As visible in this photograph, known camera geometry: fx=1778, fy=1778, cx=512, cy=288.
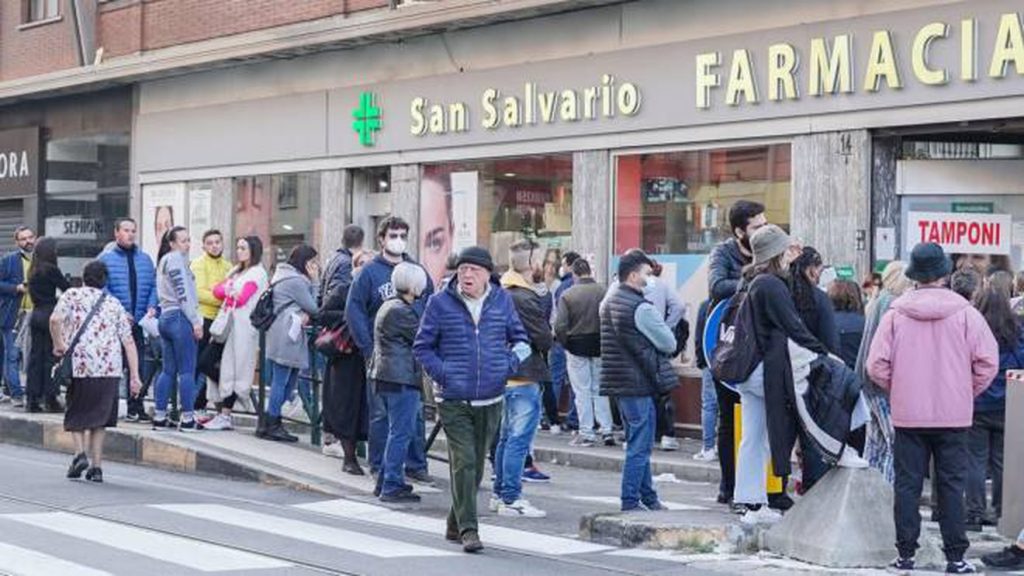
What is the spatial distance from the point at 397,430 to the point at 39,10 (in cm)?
1842

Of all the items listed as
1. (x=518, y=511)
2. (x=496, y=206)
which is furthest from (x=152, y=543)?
(x=496, y=206)

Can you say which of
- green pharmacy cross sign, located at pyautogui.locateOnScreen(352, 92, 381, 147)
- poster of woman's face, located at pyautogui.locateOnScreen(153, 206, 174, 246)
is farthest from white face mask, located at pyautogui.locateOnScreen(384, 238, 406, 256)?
poster of woman's face, located at pyautogui.locateOnScreen(153, 206, 174, 246)

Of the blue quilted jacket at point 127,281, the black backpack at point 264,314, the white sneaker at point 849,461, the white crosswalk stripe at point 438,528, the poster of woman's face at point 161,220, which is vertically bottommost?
the white crosswalk stripe at point 438,528

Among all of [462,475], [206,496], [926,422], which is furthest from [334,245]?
[926,422]

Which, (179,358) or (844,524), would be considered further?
(179,358)

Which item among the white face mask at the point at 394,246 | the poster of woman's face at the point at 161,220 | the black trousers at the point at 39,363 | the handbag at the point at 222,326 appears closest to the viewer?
the white face mask at the point at 394,246

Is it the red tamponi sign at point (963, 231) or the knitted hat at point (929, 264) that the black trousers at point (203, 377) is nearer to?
the red tamponi sign at point (963, 231)

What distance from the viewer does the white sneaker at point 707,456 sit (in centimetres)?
1577

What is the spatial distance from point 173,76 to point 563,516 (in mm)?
14524

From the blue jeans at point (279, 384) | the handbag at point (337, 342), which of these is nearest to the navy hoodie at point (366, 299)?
the handbag at point (337, 342)

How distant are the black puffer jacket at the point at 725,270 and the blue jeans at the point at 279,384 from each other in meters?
4.73

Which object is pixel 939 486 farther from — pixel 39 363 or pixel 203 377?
pixel 39 363

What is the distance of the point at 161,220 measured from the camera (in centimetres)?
2586

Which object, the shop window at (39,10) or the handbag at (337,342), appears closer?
the handbag at (337,342)
